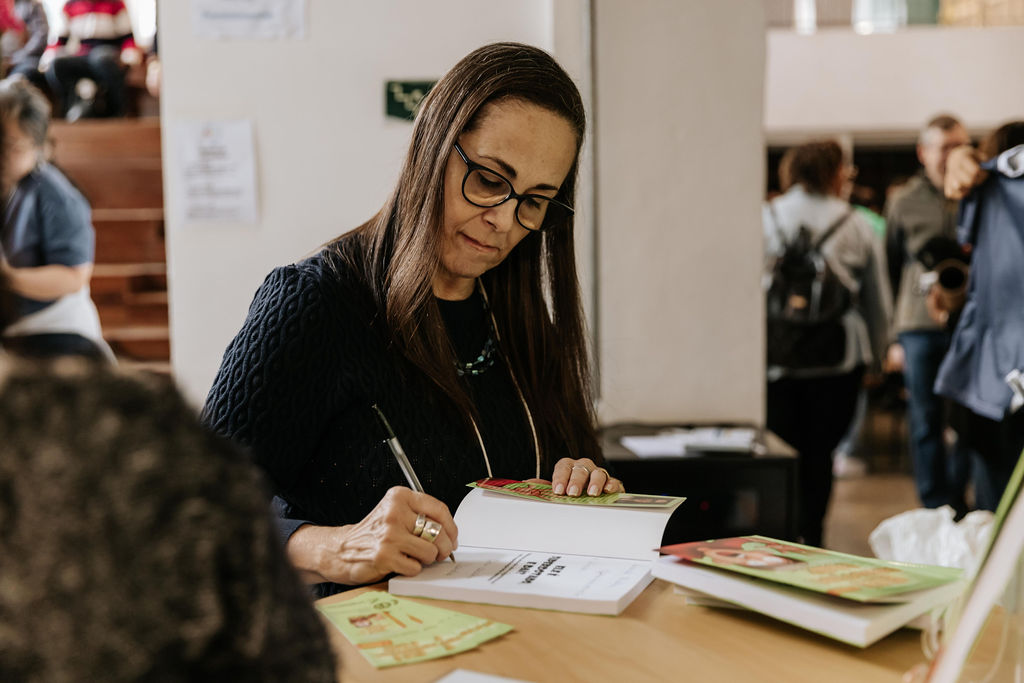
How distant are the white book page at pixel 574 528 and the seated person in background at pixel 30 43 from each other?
19.2 ft

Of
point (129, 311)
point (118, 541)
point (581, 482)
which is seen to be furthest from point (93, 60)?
point (118, 541)

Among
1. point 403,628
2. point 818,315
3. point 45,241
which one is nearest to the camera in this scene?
point 403,628

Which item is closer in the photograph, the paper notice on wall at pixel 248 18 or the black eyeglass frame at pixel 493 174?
the black eyeglass frame at pixel 493 174

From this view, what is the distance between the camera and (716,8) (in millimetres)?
2756

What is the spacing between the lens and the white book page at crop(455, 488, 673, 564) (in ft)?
3.84

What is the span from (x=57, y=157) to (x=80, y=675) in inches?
234

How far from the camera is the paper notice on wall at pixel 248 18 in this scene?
2.61 metres

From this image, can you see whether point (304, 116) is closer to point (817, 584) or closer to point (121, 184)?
point (817, 584)

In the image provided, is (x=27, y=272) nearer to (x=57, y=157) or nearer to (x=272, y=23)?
(x=272, y=23)

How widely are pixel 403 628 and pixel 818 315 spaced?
294 cm

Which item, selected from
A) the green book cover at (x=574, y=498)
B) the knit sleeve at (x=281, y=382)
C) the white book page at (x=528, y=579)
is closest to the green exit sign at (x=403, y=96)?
the knit sleeve at (x=281, y=382)

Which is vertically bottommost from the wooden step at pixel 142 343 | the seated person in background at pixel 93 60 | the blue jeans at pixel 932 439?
the blue jeans at pixel 932 439

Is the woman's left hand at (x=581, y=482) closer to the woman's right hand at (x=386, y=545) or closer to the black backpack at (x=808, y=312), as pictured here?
the woman's right hand at (x=386, y=545)

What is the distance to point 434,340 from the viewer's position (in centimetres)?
145
